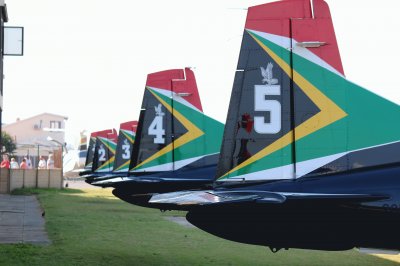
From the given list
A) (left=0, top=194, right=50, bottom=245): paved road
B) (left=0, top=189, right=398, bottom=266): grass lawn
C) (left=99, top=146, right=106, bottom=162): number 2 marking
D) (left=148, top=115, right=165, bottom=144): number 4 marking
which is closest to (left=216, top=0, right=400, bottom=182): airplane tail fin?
(left=0, top=189, right=398, bottom=266): grass lawn

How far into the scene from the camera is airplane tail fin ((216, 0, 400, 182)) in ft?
28.0

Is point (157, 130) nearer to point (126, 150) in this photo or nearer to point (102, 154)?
point (126, 150)

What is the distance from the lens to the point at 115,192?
733 inches

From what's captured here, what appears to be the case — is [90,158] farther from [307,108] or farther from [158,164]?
[307,108]

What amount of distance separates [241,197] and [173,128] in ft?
32.4

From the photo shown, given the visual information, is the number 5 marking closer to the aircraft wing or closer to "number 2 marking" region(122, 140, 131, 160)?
the aircraft wing

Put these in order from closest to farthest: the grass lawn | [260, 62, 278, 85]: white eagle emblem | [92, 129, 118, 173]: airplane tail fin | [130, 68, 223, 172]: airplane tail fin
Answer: [260, 62, 278, 85]: white eagle emblem → the grass lawn → [130, 68, 223, 172]: airplane tail fin → [92, 129, 118, 173]: airplane tail fin

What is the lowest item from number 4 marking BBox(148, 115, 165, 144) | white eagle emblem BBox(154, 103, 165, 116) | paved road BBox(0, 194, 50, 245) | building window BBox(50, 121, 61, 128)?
building window BBox(50, 121, 61, 128)

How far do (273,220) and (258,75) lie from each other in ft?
6.52

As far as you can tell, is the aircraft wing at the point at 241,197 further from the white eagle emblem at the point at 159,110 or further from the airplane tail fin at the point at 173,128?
the white eagle emblem at the point at 159,110

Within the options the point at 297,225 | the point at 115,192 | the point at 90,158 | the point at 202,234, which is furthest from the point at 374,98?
the point at 90,158

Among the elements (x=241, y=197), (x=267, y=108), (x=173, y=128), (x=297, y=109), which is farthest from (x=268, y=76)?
(x=173, y=128)

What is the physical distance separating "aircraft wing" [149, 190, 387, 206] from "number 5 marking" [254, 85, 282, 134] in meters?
0.95

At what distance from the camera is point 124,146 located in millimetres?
28906
